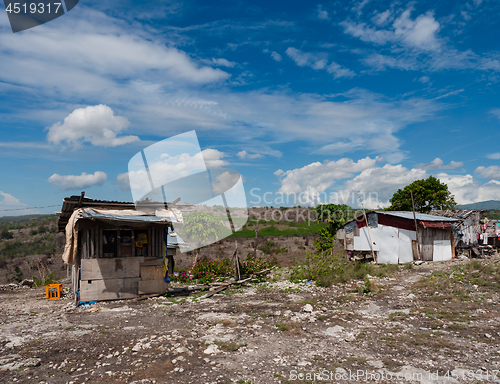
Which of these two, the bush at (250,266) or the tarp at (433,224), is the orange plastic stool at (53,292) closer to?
the bush at (250,266)

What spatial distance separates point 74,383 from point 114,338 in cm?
199

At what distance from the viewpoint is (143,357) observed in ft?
18.9

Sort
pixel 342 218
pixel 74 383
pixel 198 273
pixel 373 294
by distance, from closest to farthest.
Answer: pixel 74 383, pixel 373 294, pixel 198 273, pixel 342 218

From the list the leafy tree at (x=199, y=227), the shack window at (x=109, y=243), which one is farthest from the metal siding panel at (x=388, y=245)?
the shack window at (x=109, y=243)

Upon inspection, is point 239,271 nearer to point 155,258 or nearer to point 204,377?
point 155,258

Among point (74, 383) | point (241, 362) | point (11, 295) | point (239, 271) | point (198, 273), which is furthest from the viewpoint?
point (198, 273)

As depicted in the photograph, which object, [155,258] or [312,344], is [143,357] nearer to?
[312,344]

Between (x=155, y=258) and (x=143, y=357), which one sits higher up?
(x=155, y=258)

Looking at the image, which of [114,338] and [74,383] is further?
[114,338]

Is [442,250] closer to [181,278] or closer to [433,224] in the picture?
[433,224]

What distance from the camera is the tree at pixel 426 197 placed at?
1185 inches

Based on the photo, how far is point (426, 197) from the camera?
30.6 meters

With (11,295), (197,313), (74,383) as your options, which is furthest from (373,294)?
(11,295)

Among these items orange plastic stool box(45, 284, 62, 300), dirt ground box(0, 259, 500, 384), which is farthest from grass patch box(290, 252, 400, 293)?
orange plastic stool box(45, 284, 62, 300)
